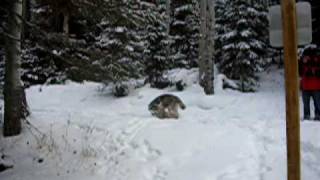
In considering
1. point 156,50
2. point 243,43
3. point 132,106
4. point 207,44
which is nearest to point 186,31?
point 156,50

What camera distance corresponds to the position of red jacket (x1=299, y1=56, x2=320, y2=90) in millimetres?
12453

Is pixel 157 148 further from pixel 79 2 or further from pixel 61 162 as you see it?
pixel 79 2

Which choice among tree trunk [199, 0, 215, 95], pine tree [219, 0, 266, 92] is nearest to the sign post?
tree trunk [199, 0, 215, 95]

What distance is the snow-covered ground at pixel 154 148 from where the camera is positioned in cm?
924

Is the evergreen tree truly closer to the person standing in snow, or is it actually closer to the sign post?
the person standing in snow

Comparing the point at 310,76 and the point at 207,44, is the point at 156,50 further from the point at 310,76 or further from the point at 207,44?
the point at 310,76

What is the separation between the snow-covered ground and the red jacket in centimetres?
117

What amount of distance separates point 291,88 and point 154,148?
4.42 m

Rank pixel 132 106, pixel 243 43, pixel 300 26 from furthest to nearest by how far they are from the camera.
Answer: pixel 243 43
pixel 132 106
pixel 300 26

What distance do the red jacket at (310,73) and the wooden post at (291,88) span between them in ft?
19.5

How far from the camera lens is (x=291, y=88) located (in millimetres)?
6777

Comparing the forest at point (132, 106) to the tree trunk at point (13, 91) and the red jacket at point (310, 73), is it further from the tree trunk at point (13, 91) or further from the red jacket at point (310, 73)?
the red jacket at point (310, 73)

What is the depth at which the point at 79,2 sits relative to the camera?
10.2m

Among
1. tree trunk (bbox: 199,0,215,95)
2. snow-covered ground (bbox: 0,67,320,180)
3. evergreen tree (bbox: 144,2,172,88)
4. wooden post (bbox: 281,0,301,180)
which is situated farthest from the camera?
evergreen tree (bbox: 144,2,172,88)
